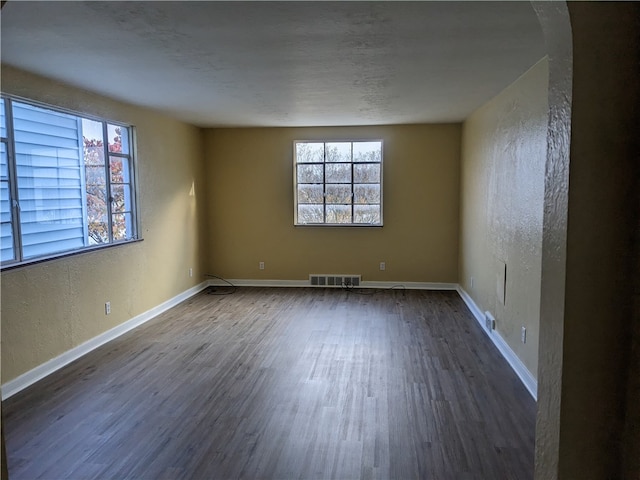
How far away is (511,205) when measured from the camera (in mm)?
3865

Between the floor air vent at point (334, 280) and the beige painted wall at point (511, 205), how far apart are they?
1.75 m

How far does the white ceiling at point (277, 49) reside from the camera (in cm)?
222

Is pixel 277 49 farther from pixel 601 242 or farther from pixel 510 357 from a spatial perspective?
pixel 510 357

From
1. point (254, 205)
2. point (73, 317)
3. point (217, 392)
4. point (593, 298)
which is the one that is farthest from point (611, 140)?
point (254, 205)

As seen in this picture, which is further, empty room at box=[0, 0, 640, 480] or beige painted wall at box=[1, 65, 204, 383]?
beige painted wall at box=[1, 65, 204, 383]

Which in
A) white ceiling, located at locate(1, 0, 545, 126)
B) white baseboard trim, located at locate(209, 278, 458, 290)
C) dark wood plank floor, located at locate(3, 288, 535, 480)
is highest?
white ceiling, located at locate(1, 0, 545, 126)

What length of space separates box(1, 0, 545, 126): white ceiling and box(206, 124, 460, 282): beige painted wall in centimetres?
186

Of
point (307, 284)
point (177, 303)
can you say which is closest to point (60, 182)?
point (177, 303)

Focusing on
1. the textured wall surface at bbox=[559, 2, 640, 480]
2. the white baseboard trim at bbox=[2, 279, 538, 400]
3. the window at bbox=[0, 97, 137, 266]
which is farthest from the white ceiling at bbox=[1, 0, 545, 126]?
the white baseboard trim at bbox=[2, 279, 538, 400]

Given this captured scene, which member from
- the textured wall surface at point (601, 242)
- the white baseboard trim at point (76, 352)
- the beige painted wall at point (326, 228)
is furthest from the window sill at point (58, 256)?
the textured wall surface at point (601, 242)

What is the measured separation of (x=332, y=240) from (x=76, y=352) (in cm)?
375

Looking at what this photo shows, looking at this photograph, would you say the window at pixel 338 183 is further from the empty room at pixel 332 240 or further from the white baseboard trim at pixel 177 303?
the white baseboard trim at pixel 177 303

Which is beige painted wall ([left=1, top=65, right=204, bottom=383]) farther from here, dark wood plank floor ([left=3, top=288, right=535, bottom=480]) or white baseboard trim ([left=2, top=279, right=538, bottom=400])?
dark wood plank floor ([left=3, top=288, right=535, bottom=480])

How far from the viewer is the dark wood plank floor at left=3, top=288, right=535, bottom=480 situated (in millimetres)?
2414
